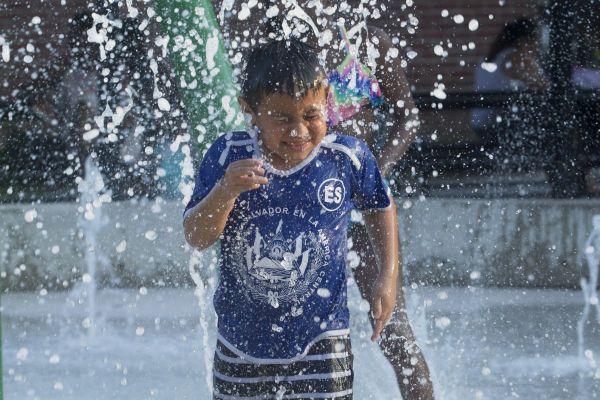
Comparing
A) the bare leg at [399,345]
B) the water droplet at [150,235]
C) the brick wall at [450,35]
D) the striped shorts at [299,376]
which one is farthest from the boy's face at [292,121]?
the brick wall at [450,35]

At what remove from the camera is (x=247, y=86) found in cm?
249

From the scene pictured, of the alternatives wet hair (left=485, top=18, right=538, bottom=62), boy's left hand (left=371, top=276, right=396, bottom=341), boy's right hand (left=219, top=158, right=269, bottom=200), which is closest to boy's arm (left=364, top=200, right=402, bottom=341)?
boy's left hand (left=371, top=276, right=396, bottom=341)

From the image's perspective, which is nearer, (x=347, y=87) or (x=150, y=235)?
(x=347, y=87)

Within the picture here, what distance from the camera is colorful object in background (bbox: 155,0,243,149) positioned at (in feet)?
10.8

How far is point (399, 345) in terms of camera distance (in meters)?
3.22

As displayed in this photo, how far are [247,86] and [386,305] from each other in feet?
1.96

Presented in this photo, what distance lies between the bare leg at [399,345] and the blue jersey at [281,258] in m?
0.66

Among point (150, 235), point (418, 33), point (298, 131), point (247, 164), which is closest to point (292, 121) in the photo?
point (298, 131)

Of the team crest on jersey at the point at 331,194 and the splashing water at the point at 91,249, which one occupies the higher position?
the team crest on jersey at the point at 331,194

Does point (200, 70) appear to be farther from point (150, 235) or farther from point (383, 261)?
point (150, 235)

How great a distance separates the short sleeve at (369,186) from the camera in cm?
261

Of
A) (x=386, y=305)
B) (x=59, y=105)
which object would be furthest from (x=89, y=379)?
(x=59, y=105)

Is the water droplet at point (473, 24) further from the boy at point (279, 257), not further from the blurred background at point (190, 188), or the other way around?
the boy at point (279, 257)

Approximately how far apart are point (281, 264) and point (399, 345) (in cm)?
86
